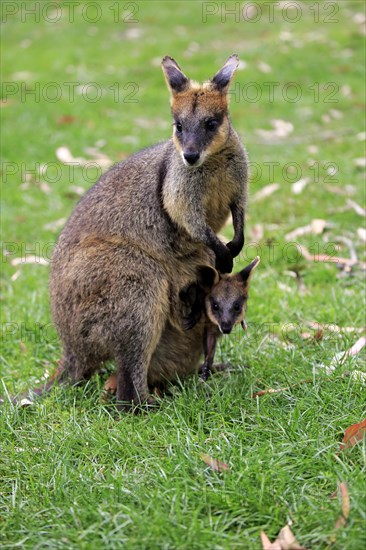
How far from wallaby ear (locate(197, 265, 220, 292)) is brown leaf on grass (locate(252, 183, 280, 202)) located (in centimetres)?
339

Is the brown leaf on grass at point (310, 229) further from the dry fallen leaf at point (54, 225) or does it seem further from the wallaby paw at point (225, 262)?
the wallaby paw at point (225, 262)

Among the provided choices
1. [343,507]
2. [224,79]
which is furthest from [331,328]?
[343,507]

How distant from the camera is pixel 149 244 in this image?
169 inches

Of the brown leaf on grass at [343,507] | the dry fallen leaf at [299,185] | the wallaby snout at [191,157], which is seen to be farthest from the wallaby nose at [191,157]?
the dry fallen leaf at [299,185]

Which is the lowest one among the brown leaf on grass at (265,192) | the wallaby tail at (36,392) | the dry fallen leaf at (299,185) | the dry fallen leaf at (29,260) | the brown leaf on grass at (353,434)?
the dry fallen leaf at (29,260)

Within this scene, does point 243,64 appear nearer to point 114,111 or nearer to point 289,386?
point 114,111

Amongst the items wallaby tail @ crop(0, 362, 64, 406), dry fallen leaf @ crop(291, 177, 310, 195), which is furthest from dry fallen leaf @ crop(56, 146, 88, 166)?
wallaby tail @ crop(0, 362, 64, 406)

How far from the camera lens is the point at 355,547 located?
269 centimetres

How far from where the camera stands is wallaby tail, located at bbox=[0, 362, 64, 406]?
4.25m

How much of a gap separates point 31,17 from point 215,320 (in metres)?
13.0

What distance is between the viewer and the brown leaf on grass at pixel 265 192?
24.9 ft

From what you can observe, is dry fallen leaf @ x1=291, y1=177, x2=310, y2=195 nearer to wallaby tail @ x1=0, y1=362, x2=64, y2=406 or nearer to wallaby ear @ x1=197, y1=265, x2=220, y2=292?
wallaby ear @ x1=197, y1=265, x2=220, y2=292

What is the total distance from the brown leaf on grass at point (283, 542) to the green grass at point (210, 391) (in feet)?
0.15

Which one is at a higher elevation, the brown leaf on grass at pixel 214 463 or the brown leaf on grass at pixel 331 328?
the brown leaf on grass at pixel 214 463
